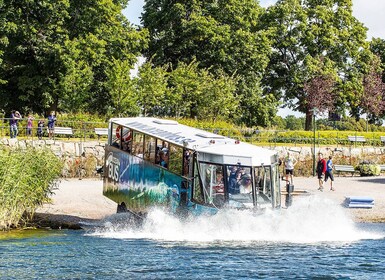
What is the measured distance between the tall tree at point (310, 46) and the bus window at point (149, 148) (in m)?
47.2

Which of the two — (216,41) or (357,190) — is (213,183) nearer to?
(357,190)

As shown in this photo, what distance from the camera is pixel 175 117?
59.2 metres

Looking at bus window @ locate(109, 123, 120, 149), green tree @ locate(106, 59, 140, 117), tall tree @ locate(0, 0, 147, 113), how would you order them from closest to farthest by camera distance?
bus window @ locate(109, 123, 120, 149)
tall tree @ locate(0, 0, 147, 113)
green tree @ locate(106, 59, 140, 117)

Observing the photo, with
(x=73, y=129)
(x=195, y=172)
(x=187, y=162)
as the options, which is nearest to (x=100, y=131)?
(x=73, y=129)

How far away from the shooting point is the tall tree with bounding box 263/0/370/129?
73500mm

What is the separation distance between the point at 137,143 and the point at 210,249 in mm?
6482

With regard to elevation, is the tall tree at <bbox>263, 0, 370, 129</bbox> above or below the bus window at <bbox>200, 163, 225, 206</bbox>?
above

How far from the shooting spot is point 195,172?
23.7 m

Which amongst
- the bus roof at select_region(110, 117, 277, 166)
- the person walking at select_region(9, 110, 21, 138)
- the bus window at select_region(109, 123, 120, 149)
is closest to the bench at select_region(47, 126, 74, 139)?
the person walking at select_region(9, 110, 21, 138)

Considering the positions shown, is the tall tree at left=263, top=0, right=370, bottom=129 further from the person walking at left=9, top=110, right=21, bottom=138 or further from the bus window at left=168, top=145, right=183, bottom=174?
the bus window at left=168, top=145, right=183, bottom=174

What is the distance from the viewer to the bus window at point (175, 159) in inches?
962

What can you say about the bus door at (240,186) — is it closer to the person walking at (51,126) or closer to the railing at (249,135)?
the railing at (249,135)

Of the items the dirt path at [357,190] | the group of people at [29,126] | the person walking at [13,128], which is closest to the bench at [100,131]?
the group of people at [29,126]

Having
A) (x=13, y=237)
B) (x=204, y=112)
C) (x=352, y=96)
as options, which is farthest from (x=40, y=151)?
(x=352, y=96)
